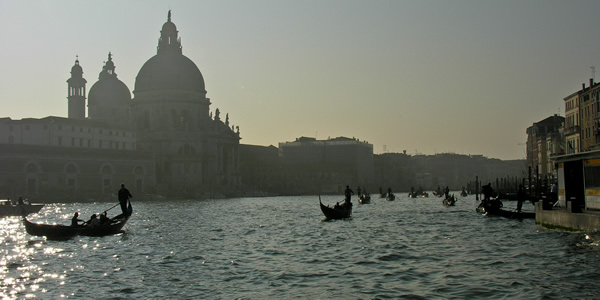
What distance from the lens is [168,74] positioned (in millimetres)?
108812

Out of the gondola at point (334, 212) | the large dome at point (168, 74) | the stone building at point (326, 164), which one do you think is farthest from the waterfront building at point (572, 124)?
the stone building at point (326, 164)

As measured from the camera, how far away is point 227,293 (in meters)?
14.8

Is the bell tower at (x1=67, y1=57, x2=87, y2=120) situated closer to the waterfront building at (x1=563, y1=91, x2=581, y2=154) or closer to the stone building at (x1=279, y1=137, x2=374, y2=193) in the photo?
the stone building at (x1=279, y1=137, x2=374, y2=193)

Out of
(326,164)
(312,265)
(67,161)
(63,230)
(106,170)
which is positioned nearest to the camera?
(312,265)

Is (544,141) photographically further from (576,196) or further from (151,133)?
(576,196)

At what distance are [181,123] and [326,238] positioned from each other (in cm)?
8510

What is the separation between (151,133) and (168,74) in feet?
32.7

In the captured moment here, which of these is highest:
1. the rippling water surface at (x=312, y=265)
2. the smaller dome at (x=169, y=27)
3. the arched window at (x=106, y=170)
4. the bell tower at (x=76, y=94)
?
the smaller dome at (x=169, y=27)

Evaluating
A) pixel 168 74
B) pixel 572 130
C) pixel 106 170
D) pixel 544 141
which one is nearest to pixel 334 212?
pixel 572 130

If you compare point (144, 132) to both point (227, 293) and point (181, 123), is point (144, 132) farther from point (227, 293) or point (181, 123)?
point (227, 293)

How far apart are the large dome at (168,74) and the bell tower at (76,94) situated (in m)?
11.7

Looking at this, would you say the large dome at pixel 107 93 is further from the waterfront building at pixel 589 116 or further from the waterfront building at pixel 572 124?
the waterfront building at pixel 589 116

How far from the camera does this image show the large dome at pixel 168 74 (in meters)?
109

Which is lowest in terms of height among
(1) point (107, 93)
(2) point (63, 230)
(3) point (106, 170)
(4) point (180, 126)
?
(2) point (63, 230)
